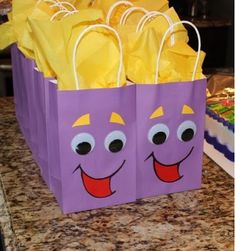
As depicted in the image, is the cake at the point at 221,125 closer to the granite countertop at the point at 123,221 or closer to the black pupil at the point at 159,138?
the granite countertop at the point at 123,221

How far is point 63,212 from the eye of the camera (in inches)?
33.0

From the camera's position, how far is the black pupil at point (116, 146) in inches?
32.5

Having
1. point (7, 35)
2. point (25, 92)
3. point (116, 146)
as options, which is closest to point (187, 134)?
point (116, 146)

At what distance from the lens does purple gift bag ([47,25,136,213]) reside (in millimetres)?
778

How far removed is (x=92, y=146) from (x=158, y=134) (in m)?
0.14

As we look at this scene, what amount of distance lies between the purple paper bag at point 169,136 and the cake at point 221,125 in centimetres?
18

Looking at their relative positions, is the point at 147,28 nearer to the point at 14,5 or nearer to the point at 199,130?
the point at 199,130

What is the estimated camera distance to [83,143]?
2.62 feet

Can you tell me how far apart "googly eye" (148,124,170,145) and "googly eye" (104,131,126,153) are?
0.06m

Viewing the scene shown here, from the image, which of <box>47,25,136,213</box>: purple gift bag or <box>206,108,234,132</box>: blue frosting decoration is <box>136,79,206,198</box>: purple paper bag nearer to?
<box>47,25,136,213</box>: purple gift bag

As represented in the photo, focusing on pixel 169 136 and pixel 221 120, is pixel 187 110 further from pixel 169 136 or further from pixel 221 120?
pixel 221 120

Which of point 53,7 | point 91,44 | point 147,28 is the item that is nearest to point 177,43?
point 147,28

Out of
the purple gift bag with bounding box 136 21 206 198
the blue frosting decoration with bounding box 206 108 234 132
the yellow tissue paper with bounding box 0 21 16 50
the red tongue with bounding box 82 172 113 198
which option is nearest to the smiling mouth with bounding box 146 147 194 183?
the purple gift bag with bounding box 136 21 206 198

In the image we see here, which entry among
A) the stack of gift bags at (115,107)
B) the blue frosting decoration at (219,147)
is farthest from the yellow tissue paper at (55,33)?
the blue frosting decoration at (219,147)
